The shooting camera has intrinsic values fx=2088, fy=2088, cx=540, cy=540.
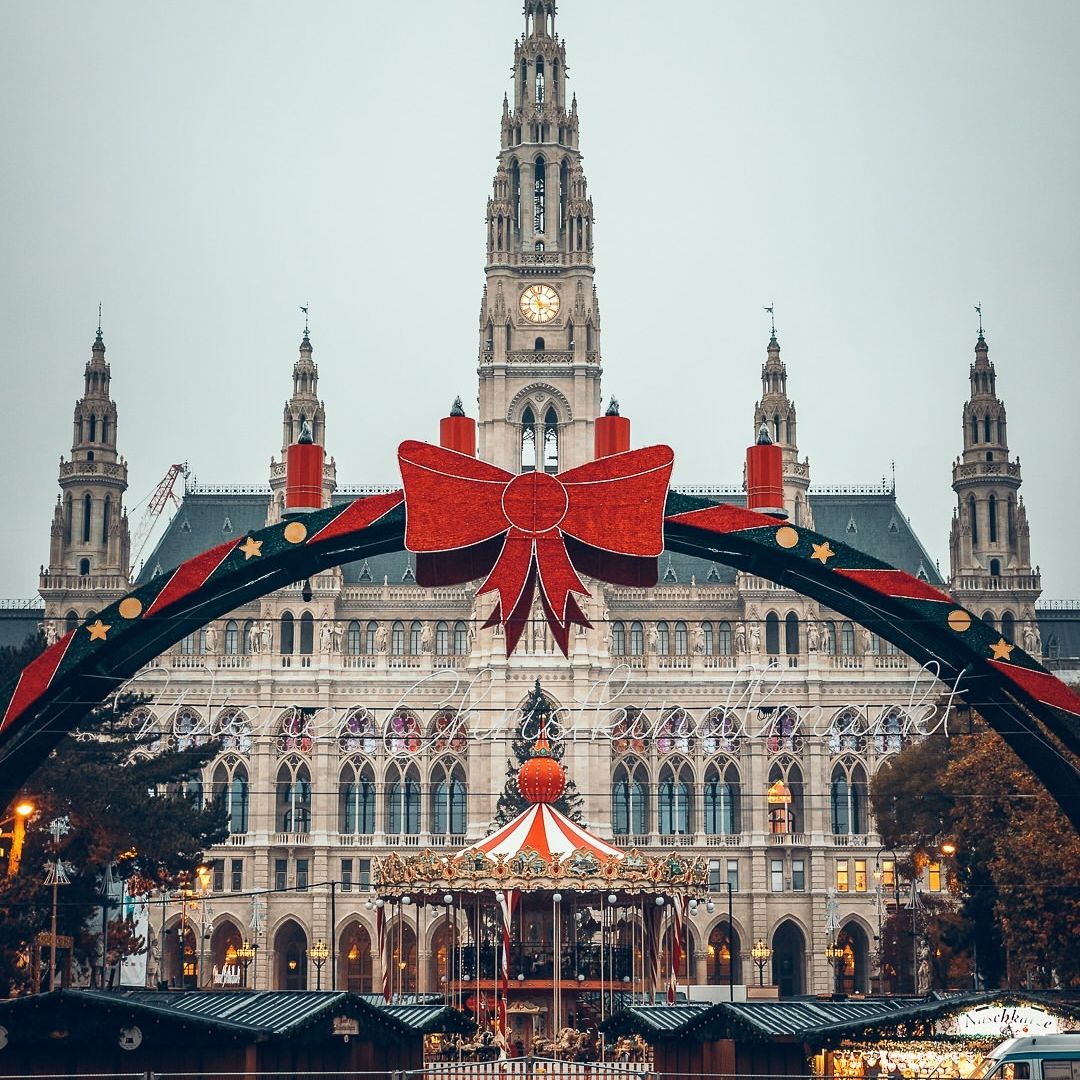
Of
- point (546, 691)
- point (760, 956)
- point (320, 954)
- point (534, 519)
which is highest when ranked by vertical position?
point (546, 691)

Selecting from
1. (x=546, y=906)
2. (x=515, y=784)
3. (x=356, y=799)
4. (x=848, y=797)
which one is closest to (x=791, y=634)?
(x=848, y=797)

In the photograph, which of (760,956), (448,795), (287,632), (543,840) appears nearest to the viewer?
(543,840)

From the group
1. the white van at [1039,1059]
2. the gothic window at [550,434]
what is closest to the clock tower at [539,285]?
the gothic window at [550,434]

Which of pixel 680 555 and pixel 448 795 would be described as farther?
pixel 680 555

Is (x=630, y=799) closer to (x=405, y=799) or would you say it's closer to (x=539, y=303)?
(x=405, y=799)

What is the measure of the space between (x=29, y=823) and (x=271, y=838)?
1605 inches

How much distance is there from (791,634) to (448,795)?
1822 centimetres

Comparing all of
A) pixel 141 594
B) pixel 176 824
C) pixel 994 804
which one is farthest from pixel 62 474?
pixel 141 594

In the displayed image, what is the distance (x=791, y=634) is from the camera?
101 metres

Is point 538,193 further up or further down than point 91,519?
further up

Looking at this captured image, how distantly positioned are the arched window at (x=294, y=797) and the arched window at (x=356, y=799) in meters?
1.57

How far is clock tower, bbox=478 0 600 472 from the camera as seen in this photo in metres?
100

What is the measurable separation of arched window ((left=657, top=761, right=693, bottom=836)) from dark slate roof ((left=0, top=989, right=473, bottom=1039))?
54271 millimetres

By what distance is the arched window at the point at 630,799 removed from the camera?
322ft
